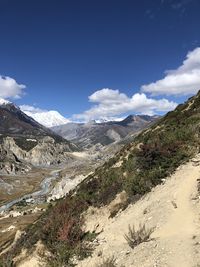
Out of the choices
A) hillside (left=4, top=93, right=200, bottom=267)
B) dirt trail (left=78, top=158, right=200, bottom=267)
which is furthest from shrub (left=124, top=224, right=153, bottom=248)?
hillside (left=4, top=93, right=200, bottom=267)

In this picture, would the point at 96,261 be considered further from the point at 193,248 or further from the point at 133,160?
the point at 133,160

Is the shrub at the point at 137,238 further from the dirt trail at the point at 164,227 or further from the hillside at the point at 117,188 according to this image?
the hillside at the point at 117,188

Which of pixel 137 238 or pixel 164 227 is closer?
pixel 137 238

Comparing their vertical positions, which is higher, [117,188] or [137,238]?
[117,188]

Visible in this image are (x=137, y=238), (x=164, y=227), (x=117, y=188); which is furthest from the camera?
(x=117, y=188)

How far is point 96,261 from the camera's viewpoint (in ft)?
62.5

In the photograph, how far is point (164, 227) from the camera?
19.5 meters

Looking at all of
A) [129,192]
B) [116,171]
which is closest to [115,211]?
[129,192]

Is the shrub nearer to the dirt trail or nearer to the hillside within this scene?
the dirt trail

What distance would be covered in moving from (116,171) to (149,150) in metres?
4.07

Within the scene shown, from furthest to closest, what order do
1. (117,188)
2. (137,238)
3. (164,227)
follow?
(117,188)
(164,227)
(137,238)

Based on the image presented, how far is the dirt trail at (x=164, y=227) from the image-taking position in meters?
15.7

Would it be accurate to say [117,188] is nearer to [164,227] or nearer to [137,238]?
[164,227]

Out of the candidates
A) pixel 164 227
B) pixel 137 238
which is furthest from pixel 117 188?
pixel 137 238
